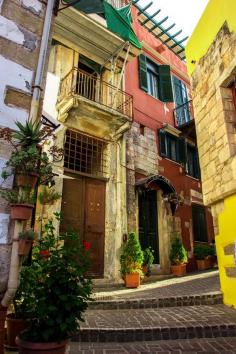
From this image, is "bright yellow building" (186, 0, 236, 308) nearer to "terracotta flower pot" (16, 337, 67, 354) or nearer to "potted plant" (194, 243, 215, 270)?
"terracotta flower pot" (16, 337, 67, 354)

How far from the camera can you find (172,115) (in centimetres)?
1286

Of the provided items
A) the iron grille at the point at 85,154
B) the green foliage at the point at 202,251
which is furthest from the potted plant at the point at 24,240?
the green foliage at the point at 202,251

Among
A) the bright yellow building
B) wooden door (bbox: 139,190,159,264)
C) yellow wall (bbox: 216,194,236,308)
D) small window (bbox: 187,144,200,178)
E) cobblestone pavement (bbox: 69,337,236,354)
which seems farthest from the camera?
small window (bbox: 187,144,200,178)

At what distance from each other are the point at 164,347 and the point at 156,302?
1.72 meters

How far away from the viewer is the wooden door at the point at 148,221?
9773 mm

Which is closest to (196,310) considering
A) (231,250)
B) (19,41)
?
(231,250)

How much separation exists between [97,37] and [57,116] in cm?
345

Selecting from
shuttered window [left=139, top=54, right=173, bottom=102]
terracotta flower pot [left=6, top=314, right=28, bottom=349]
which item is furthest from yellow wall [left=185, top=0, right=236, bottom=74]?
terracotta flower pot [left=6, top=314, right=28, bottom=349]

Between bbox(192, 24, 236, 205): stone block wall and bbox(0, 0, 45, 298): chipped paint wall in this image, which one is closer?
bbox(0, 0, 45, 298): chipped paint wall

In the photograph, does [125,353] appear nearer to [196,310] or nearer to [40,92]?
[196,310]

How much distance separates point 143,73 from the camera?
11.9 metres

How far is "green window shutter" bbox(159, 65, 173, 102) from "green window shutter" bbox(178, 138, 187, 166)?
1.96 metres

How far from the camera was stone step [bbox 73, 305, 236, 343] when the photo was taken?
384 centimetres

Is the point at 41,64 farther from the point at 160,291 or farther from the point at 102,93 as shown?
the point at 102,93
